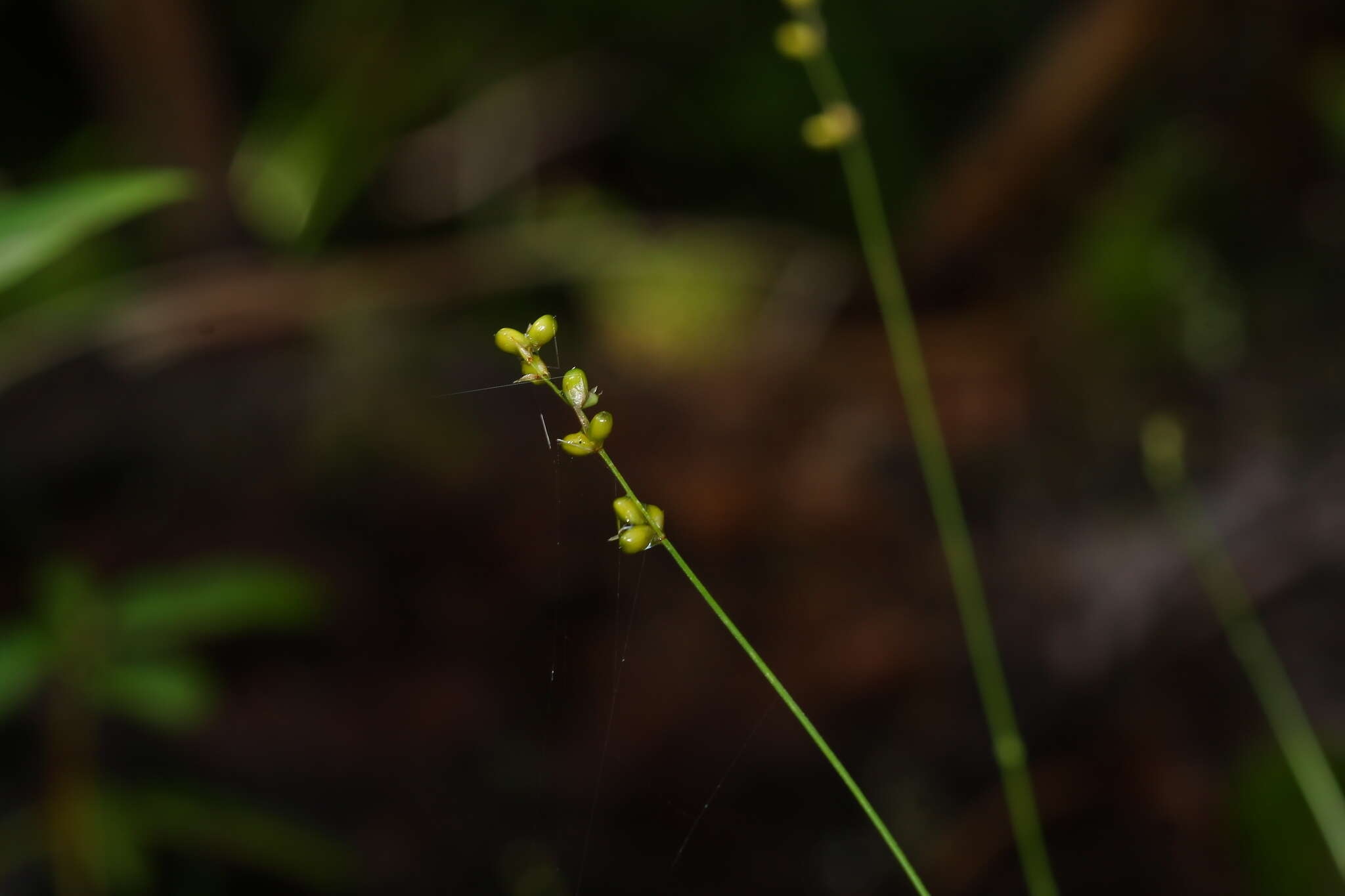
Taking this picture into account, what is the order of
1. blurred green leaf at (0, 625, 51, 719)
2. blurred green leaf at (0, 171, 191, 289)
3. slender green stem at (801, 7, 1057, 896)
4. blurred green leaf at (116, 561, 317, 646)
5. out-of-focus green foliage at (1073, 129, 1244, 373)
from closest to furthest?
blurred green leaf at (0, 171, 191, 289), blurred green leaf at (0, 625, 51, 719), blurred green leaf at (116, 561, 317, 646), slender green stem at (801, 7, 1057, 896), out-of-focus green foliage at (1073, 129, 1244, 373)

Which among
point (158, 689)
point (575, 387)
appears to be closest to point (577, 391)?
point (575, 387)

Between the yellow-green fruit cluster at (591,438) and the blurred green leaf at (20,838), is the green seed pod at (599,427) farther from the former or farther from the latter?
the blurred green leaf at (20,838)

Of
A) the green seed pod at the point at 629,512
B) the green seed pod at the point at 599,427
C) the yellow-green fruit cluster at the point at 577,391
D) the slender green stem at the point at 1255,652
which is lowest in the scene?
the slender green stem at the point at 1255,652

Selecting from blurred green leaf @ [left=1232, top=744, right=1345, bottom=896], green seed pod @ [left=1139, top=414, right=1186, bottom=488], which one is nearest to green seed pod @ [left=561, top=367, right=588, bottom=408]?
blurred green leaf @ [left=1232, top=744, right=1345, bottom=896]

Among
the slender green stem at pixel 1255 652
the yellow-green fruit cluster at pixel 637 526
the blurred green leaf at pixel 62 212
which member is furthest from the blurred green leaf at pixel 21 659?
the slender green stem at pixel 1255 652

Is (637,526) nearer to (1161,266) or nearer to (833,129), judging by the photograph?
(833,129)

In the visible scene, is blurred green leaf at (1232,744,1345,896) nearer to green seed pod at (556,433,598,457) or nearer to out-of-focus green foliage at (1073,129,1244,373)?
out-of-focus green foliage at (1073,129,1244,373)

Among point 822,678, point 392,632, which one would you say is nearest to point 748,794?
point 822,678

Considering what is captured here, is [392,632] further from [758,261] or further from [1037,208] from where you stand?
[1037,208]
